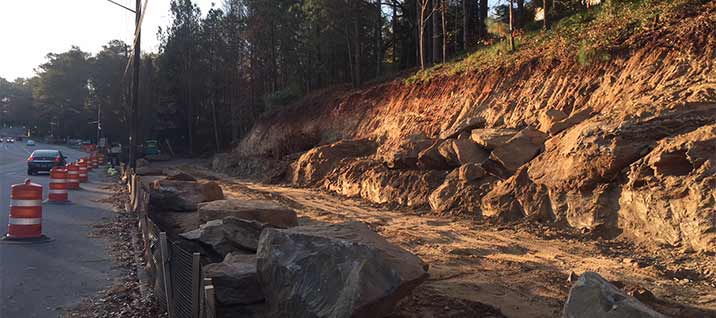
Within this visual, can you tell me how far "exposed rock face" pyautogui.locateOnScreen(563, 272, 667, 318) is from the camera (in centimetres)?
394

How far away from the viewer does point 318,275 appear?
517 centimetres

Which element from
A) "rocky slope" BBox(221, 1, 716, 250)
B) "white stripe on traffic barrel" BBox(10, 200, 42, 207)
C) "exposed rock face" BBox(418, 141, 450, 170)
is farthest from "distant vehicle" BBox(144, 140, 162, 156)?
"white stripe on traffic barrel" BBox(10, 200, 42, 207)

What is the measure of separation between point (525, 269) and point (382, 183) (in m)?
8.77

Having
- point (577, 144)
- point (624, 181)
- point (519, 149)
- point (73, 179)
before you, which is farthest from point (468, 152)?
point (73, 179)

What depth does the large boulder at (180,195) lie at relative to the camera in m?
13.8

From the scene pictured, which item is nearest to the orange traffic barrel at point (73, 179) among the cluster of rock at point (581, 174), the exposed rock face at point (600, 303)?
the cluster of rock at point (581, 174)

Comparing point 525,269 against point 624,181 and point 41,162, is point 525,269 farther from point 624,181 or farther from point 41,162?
point 41,162

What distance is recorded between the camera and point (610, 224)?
9.48 metres

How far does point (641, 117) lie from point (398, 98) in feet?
47.9

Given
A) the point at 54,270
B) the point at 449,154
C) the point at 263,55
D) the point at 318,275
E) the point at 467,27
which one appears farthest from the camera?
the point at 263,55

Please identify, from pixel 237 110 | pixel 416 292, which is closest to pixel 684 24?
pixel 416 292

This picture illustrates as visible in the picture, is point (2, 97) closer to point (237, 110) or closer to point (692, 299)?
point (237, 110)

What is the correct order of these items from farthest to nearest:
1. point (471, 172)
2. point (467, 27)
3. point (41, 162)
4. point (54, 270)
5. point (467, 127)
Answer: point (467, 27), point (41, 162), point (467, 127), point (471, 172), point (54, 270)

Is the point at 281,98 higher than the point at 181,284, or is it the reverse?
the point at 281,98
